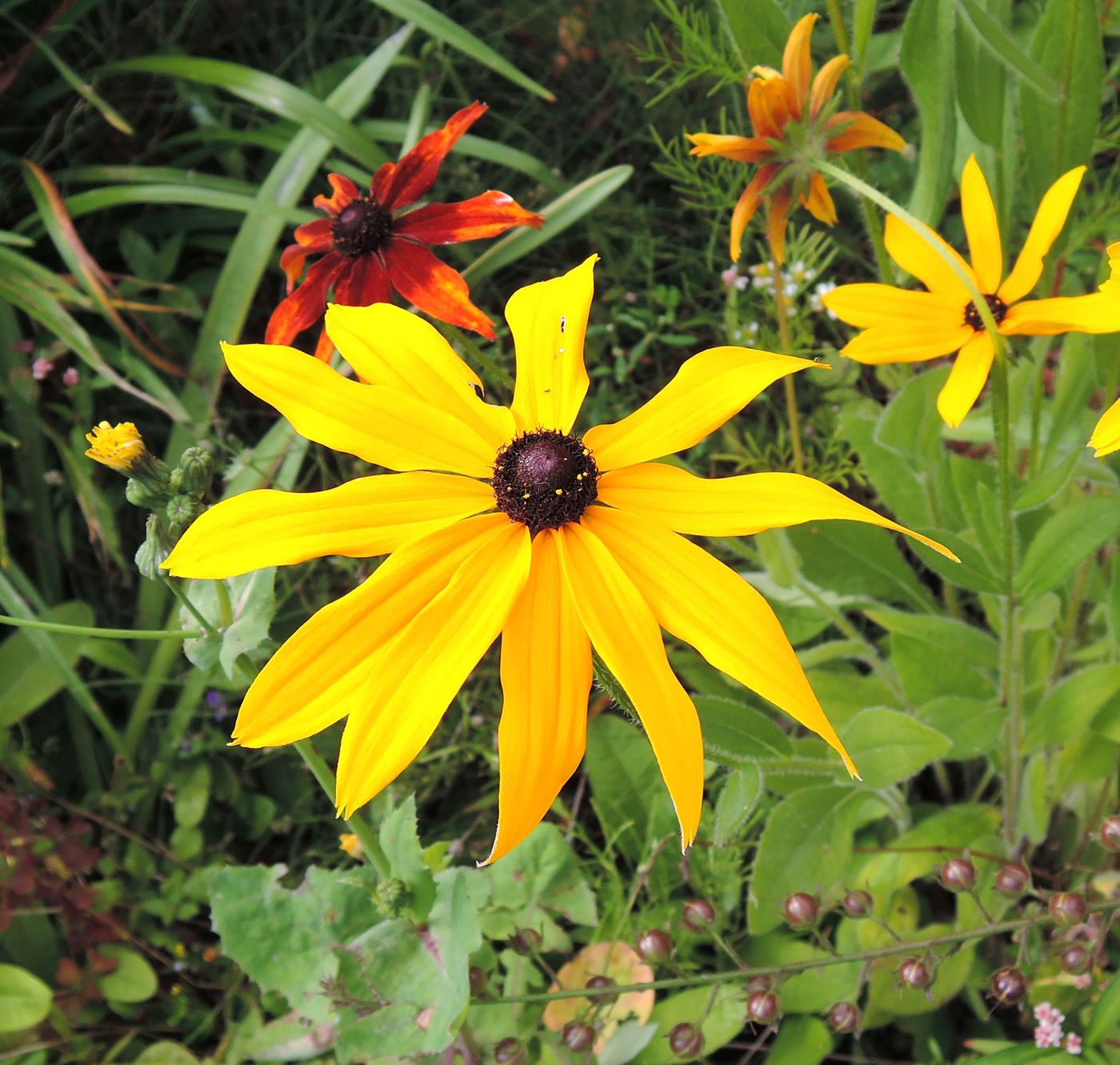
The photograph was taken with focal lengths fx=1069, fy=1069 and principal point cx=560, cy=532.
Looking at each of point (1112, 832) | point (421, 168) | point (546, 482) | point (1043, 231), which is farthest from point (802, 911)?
point (421, 168)

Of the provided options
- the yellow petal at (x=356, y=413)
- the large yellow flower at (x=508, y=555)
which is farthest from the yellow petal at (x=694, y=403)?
the yellow petal at (x=356, y=413)

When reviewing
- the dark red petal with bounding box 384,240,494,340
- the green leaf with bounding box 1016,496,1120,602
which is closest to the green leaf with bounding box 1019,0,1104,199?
the green leaf with bounding box 1016,496,1120,602

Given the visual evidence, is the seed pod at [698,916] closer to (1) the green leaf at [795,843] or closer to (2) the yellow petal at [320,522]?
(1) the green leaf at [795,843]

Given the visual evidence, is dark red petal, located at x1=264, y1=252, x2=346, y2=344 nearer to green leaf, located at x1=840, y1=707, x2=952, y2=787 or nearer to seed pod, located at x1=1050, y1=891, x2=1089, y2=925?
green leaf, located at x1=840, y1=707, x2=952, y2=787

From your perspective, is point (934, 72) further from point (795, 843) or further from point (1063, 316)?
point (795, 843)

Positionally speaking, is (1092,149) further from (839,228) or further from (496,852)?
(496,852)

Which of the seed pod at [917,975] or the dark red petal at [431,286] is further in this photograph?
the dark red petal at [431,286]
